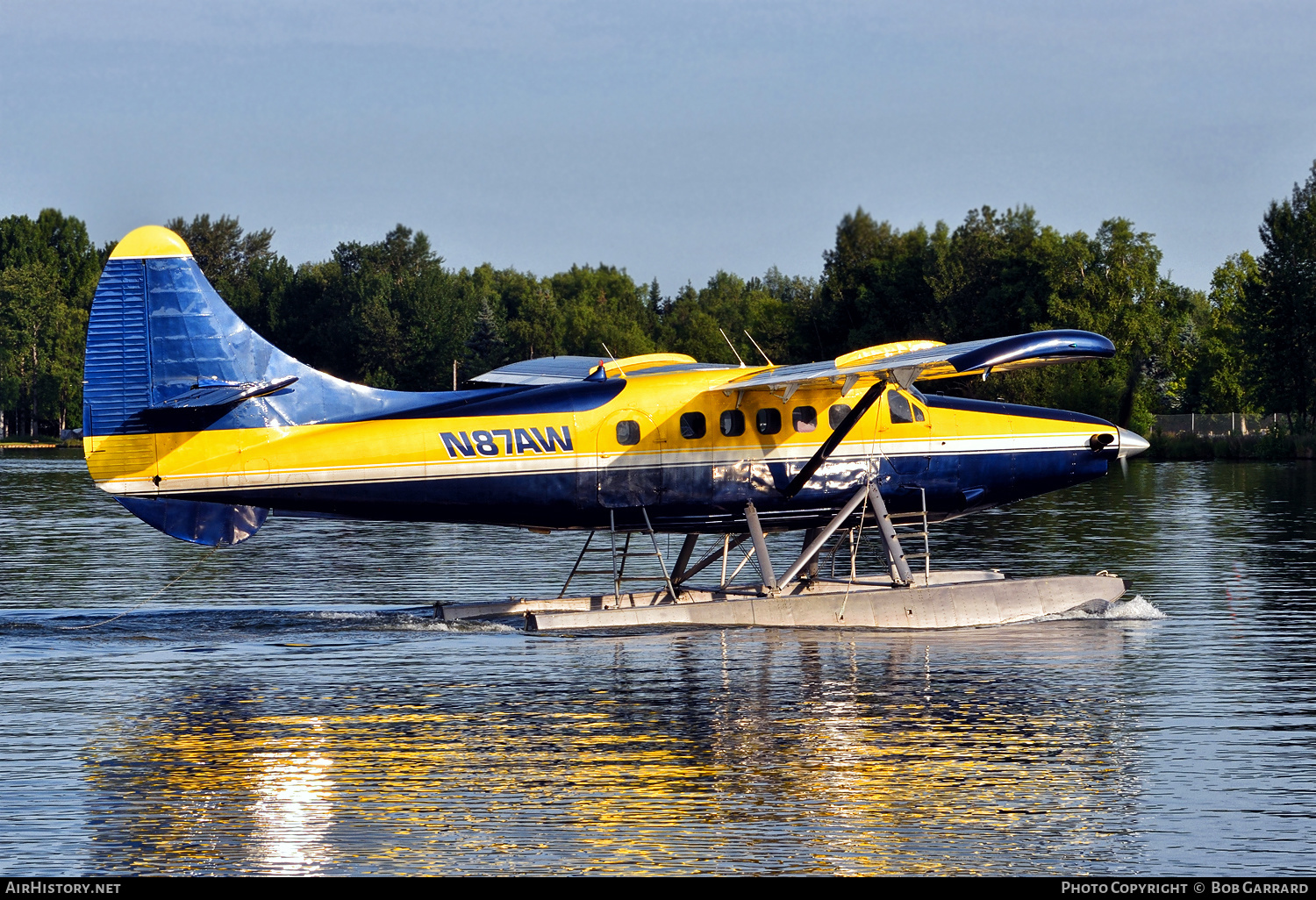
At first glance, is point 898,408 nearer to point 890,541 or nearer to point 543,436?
point 890,541

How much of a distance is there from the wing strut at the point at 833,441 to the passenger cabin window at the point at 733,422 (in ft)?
2.75

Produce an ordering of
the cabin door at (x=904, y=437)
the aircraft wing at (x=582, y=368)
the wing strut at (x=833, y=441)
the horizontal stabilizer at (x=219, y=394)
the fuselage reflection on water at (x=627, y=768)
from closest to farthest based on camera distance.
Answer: the fuselage reflection on water at (x=627, y=768) → the horizontal stabilizer at (x=219, y=394) → the wing strut at (x=833, y=441) → the cabin door at (x=904, y=437) → the aircraft wing at (x=582, y=368)

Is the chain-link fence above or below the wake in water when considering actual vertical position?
above

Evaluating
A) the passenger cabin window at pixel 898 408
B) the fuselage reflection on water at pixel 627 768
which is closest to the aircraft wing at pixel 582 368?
the passenger cabin window at pixel 898 408

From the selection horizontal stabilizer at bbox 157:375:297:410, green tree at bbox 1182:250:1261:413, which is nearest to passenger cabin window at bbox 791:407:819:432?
horizontal stabilizer at bbox 157:375:297:410

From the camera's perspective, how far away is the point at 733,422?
16359mm

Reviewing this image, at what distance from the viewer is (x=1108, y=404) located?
61688 millimetres

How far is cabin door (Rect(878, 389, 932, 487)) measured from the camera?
16.8 meters

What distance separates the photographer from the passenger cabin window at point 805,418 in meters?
16.5

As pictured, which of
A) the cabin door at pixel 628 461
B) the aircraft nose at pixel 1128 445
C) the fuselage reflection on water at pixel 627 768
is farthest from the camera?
the aircraft nose at pixel 1128 445

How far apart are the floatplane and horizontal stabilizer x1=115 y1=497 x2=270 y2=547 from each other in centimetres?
2

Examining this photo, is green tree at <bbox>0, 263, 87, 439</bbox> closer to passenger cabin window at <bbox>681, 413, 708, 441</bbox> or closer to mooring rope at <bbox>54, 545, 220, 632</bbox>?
mooring rope at <bbox>54, 545, 220, 632</bbox>

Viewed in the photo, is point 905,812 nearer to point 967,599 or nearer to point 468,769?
point 468,769

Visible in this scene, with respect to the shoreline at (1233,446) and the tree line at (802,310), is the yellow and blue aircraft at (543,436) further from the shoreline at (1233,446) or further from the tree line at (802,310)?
the shoreline at (1233,446)
